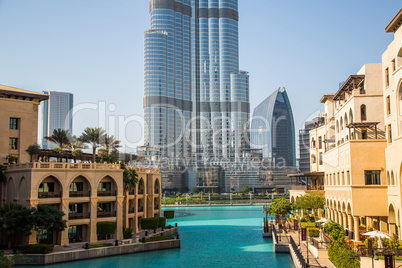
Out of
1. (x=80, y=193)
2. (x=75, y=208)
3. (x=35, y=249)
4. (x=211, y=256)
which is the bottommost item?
(x=211, y=256)

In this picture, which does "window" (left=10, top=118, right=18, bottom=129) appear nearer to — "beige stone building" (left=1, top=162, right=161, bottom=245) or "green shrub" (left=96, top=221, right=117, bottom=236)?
"beige stone building" (left=1, top=162, right=161, bottom=245)

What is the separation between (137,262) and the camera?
46.8 m

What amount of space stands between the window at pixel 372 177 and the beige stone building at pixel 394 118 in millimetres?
1491

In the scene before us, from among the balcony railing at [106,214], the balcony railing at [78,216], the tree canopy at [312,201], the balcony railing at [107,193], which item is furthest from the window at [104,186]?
the tree canopy at [312,201]

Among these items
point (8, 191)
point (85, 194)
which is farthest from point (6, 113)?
point (85, 194)

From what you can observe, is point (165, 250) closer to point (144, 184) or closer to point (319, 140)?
point (144, 184)

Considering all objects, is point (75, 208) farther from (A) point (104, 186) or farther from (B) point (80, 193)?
(A) point (104, 186)

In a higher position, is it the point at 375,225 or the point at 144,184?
the point at 144,184

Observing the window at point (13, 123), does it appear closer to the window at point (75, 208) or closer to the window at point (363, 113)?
the window at point (75, 208)

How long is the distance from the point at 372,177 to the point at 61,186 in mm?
35379

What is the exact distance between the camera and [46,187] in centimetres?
5275

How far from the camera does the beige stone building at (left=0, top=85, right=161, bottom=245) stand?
51.1 meters

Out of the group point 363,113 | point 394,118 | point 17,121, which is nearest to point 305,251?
point 363,113

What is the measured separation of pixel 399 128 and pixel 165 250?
31836mm
